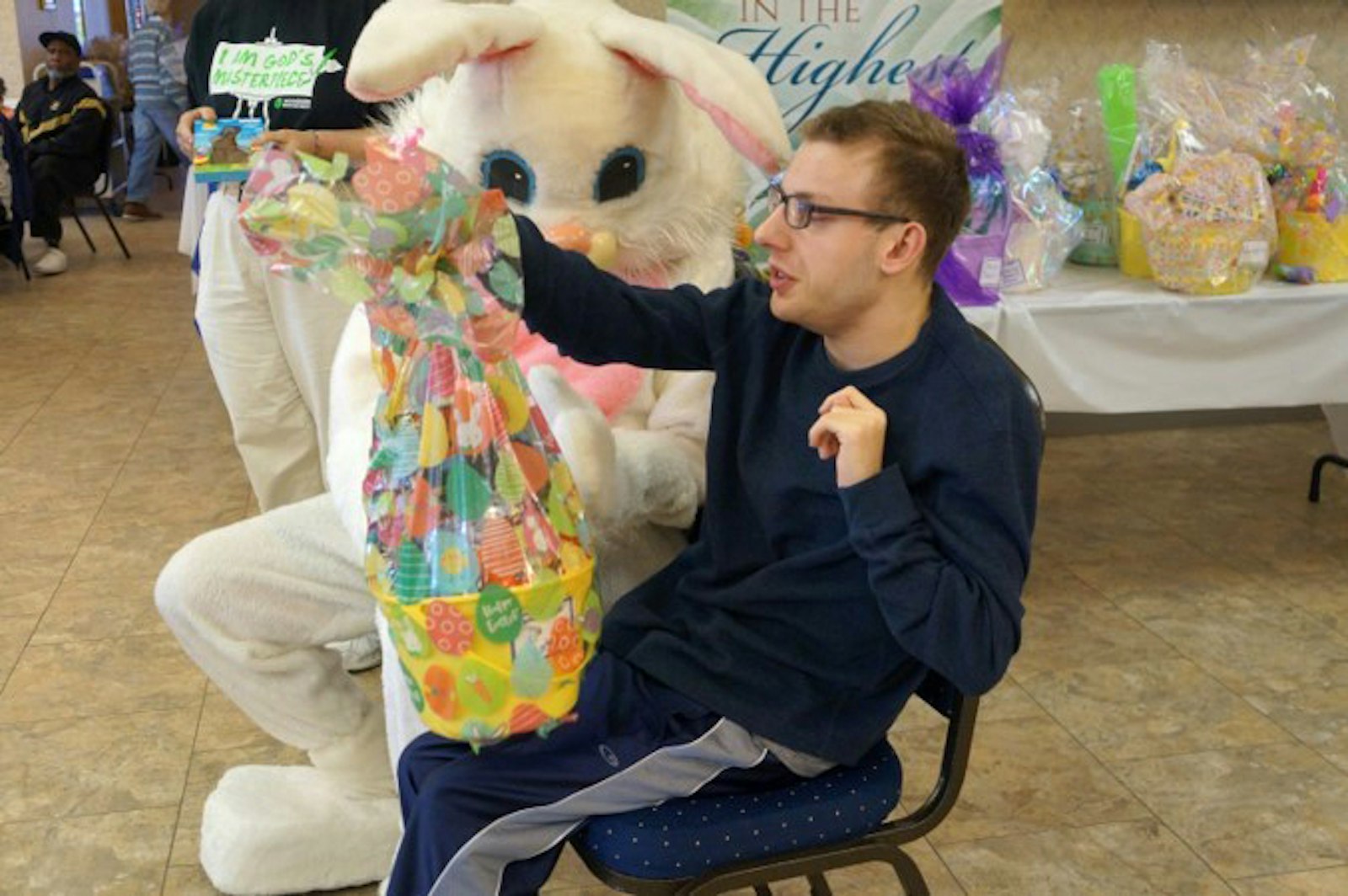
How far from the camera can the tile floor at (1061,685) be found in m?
2.27

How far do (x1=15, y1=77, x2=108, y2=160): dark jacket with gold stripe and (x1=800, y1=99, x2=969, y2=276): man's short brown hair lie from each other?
6.86 meters

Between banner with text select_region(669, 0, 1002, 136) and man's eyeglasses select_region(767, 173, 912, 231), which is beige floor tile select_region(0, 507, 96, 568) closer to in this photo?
banner with text select_region(669, 0, 1002, 136)

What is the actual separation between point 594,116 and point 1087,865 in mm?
1328

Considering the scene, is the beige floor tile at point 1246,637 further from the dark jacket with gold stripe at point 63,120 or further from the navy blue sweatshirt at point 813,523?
the dark jacket with gold stripe at point 63,120

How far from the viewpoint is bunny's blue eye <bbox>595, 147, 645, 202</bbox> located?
184 cm

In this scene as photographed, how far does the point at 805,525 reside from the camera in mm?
1525

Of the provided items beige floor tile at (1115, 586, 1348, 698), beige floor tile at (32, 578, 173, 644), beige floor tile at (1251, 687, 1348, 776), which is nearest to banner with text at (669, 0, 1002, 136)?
beige floor tile at (1115, 586, 1348, 698)

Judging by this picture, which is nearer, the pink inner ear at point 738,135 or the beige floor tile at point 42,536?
the pink inner ear at point 738,135

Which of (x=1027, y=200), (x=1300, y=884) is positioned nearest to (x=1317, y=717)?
(x=1300, y=884)

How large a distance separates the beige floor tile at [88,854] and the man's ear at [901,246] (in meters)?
1.47

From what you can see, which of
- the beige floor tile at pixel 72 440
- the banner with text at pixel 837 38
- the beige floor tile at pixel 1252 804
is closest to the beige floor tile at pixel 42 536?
the beige floor tile at pixel 72 440

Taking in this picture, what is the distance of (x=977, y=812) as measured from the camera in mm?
2389

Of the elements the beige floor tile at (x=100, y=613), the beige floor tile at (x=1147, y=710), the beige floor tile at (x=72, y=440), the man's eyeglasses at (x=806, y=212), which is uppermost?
the man's eyeglasses at (x=806, y=212)

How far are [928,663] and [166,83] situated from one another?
7951 mm
